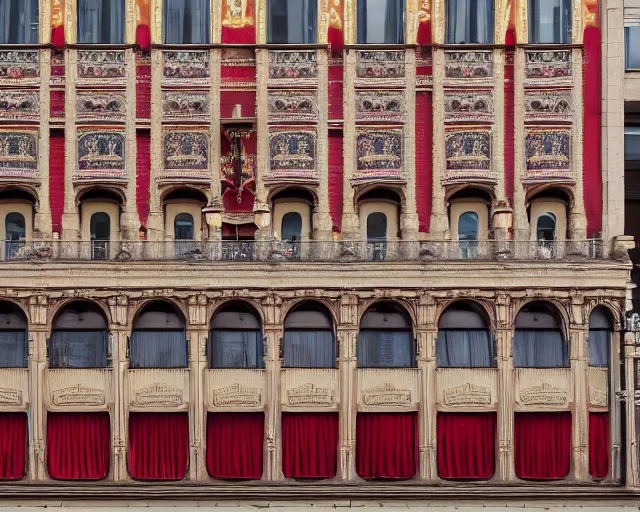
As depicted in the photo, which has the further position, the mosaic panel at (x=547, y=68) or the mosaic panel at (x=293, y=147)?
the mosaic panel at (x=547, y=68)

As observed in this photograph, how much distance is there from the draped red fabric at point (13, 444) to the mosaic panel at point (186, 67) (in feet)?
40.7

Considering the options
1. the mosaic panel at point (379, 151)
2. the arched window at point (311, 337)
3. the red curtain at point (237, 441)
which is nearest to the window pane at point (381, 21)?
the mosaic panel at point (379, 151)

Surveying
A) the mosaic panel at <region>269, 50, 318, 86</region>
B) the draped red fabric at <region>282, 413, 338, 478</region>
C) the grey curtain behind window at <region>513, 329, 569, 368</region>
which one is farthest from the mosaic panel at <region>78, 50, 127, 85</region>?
the grey curtain behind window at <region>513, 329, 569, 368</region>

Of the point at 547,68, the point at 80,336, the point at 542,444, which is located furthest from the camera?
the point at 547,68

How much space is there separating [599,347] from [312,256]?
10.1 metres

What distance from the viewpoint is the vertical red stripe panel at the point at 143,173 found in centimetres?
4938

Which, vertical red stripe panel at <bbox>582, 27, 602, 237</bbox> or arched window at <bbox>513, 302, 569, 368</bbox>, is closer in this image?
arched window at <bbox>513, 302, 569, 368</bbox>

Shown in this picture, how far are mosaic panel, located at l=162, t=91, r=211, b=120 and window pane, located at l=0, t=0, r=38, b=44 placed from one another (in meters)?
5.09

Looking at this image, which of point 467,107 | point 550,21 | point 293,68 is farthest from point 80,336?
point 550,21

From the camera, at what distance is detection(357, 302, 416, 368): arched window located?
48562 mm

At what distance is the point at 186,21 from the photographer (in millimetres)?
49812

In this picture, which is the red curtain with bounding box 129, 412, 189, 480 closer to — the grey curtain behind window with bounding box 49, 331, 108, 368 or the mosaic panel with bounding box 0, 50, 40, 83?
the grey curtain behind window with bounding box 49, 331, 108, 368

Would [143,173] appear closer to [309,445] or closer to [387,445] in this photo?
[309,445]

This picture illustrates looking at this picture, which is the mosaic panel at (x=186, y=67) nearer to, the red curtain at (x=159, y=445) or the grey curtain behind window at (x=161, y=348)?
the grey curtain behind window at (x=161, y=348)
